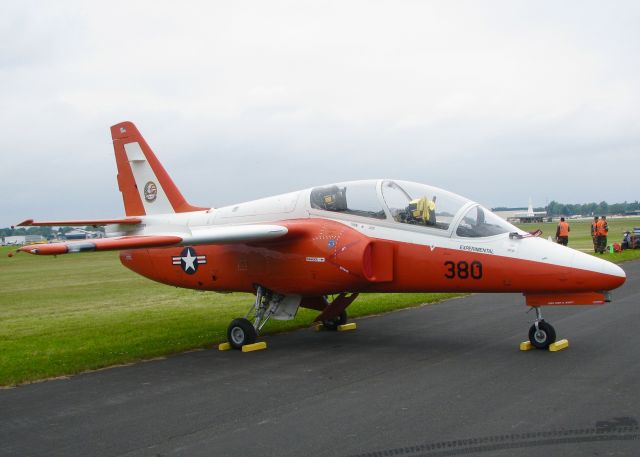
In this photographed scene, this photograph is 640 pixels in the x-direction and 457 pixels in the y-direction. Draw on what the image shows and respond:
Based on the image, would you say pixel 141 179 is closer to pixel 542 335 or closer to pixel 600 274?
pixel 542 335

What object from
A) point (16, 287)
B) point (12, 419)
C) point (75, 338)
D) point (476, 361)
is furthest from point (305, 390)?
point (16, 287)

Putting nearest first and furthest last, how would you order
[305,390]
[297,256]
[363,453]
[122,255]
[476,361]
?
[363,453]
[305,390]
[476,361]
[297,256]
[122,255]

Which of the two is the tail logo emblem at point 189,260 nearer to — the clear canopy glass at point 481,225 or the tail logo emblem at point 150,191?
the tail logo emblem at point 150,191

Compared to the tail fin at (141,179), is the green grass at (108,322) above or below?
below

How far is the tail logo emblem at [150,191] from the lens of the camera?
13.6 metres

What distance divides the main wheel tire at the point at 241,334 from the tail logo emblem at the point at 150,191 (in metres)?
4.42

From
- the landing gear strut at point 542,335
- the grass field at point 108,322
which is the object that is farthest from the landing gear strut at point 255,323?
the landing gear strut at point 542,335

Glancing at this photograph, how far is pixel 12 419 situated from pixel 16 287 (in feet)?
66.9

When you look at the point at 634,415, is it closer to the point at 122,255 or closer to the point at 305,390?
the point at 305,390

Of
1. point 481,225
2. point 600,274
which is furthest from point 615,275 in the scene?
point 481,225

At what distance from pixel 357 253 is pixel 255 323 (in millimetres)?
2599

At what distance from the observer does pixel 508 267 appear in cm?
892

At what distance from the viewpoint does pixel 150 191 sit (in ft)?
44.9

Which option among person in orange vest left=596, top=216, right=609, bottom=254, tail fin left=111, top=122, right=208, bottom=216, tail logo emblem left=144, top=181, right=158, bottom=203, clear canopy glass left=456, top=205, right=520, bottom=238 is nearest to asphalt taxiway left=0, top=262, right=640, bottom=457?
clear canopy glass left=456, top=205, right=520, bottom=238
